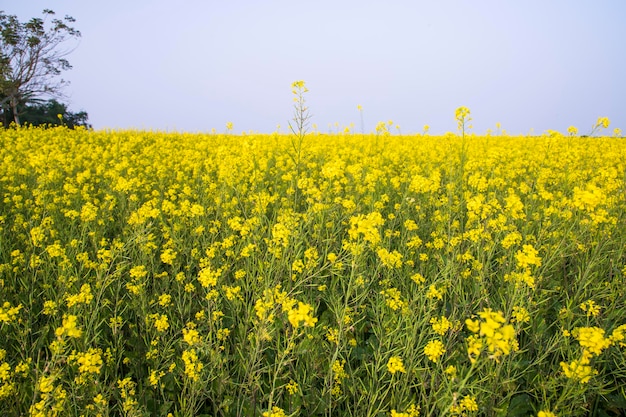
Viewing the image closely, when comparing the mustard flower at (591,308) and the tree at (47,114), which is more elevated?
the tree at (47,114)

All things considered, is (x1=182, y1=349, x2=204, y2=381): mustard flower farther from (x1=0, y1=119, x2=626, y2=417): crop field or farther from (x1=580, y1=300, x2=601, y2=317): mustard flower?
(x1=580, y1=300, x2=601, y2=317): mustard flower

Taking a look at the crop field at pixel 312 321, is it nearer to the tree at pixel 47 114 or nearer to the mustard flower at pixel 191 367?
the mustard flower at pixel 191 367

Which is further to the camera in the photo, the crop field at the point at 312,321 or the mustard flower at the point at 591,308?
the mustard flower at the point at 591,308

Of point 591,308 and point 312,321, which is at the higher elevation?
point 312,321

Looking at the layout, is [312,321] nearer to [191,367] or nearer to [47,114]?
[191,367]

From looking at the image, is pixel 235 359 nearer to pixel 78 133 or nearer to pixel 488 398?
pixel 488 398

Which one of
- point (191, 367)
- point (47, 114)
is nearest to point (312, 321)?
point (191, 367)

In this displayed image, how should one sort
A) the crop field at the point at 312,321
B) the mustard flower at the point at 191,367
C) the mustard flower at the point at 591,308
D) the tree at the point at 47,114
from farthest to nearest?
the tree at the point at 47,114, the mustard flower at the point at 591,308, the crop field at the point at 312,321, the mustard flower at the point at 191,367

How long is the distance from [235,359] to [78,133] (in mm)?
9522

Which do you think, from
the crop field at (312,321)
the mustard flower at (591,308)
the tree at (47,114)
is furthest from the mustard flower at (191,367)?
the tree at (47,114)

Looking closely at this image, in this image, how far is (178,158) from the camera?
6512mm

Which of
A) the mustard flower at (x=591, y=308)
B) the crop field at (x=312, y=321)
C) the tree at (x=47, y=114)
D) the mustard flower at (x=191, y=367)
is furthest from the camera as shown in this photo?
A: the tree at (x=47, y=114)

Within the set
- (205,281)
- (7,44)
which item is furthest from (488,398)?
(7,44)

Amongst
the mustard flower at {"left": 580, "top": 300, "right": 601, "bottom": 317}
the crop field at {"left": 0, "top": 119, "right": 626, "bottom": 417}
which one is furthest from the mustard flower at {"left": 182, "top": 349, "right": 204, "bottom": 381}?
the mustard flower at {"left": 580, "top": 300, "right": 601, "bottom": 317}
